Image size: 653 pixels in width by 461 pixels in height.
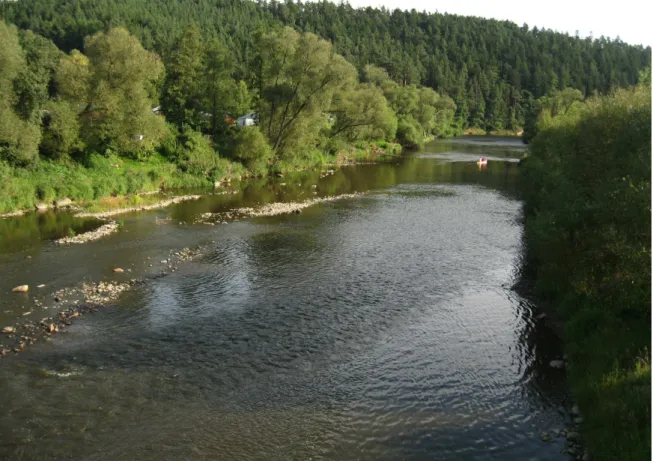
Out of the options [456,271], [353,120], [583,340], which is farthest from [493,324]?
[353,120]

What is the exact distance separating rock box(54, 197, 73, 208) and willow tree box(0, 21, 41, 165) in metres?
3.96

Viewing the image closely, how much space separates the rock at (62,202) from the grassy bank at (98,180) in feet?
1.13

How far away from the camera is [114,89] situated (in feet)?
157

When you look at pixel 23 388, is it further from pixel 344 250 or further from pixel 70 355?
pixel 344 250

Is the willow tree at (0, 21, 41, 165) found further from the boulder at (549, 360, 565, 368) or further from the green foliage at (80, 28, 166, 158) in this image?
the boulder at (549, 360, 565, 368)

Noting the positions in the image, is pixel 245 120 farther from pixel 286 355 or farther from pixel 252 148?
pixel 286 355

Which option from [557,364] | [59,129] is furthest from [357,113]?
[557,364]

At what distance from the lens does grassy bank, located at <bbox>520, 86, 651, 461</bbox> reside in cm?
1261

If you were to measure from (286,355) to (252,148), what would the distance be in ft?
147

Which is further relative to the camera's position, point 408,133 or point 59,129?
point 408,133

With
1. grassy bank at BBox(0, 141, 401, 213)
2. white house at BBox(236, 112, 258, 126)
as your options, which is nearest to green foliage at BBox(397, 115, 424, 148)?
white house at BBox(236, 112, 258, 126)

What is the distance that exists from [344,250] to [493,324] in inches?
474

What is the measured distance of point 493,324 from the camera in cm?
2083

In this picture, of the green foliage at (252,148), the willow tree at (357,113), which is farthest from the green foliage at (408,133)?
the green foliage at (252,148)
